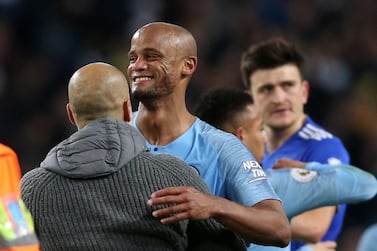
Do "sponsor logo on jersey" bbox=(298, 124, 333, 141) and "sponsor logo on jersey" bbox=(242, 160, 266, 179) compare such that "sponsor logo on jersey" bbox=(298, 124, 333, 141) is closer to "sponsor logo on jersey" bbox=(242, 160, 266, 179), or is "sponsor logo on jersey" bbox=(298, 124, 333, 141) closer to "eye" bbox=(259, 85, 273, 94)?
"eye" bbox=(259, 85, 273, 94)

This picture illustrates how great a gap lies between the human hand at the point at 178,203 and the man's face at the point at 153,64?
0.77 metres

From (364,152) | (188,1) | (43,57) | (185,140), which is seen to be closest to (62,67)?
(43,57)

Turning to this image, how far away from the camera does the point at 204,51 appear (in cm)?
1052

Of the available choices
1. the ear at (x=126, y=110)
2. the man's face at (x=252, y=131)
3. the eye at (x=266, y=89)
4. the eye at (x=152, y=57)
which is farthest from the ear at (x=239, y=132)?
the eye at (x=266, y=89)

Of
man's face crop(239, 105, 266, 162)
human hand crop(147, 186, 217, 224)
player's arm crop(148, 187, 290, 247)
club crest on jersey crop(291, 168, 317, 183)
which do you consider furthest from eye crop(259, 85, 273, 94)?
human hand crop(147, 186, 217, 224)

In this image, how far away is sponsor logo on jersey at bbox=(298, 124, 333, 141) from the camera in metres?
5.76

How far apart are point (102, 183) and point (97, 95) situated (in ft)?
1.06

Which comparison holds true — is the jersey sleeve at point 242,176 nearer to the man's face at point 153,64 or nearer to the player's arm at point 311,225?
the man's face at point 153,64

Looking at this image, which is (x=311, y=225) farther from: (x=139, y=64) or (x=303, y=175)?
(x=139, y=64)

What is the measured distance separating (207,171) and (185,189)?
597mm

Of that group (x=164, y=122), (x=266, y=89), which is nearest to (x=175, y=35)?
(x=164, y=122)

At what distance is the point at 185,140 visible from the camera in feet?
13.6

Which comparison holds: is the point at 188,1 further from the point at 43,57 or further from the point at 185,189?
the point at 185,189

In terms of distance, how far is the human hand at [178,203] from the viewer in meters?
3.37
